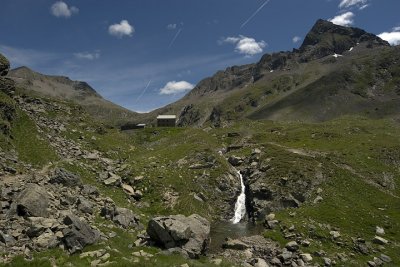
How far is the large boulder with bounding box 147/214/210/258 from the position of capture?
Result: 34.5 meters

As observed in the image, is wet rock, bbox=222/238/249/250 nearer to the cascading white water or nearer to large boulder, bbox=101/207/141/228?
large boulder, bbox=101/207/141/228

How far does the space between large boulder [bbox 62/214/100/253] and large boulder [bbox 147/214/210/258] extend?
5.47 metres

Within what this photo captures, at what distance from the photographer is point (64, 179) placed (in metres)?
45.1

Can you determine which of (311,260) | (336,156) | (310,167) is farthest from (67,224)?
(336,156)

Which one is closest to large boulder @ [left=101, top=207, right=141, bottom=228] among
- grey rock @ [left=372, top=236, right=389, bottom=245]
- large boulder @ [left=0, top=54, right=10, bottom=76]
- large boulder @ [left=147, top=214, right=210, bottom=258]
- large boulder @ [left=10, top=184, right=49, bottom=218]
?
large boulder @ [left=147, top=214, right=210, bottom=258]

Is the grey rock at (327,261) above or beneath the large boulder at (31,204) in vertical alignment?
beneath

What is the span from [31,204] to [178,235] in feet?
43.5

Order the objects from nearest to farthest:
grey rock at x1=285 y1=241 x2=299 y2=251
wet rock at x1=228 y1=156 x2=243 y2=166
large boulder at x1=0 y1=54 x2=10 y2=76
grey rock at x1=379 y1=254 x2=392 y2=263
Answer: grey rock at x1=379 y1=254 x2=392 y2=263 < grey rock at x1=285 y1=241 x2=299 y2=251 < large boulder at x1=0 y1=54 x2=10 y2=76 < wet rock at x1=228 y1=156 x2=243 y2=166

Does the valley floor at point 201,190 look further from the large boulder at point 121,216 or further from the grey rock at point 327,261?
the large boulder at point 121,216

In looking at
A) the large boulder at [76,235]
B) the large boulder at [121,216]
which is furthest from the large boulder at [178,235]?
the large boulder at [121,216]

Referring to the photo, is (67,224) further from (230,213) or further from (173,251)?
(230,213)

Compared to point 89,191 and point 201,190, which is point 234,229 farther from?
point 89,191

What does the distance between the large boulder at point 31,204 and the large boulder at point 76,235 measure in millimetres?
2580

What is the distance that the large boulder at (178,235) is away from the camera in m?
34.5
